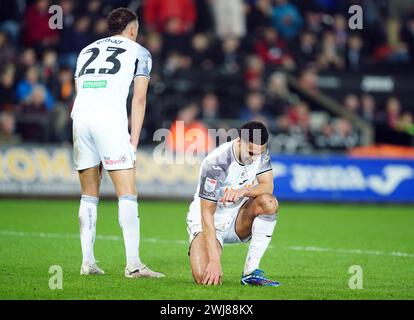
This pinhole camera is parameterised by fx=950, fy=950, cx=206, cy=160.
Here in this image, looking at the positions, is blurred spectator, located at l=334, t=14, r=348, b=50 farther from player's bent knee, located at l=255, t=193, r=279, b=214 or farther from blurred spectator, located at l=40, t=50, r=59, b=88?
player's bent knee, located at l=255, t=193, r=279, b=214

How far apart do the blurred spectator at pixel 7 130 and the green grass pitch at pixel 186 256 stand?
1.10m

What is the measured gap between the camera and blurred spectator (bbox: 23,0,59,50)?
19.3m

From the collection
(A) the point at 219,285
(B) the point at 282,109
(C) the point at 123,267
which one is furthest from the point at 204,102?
(A) the point at 219,285

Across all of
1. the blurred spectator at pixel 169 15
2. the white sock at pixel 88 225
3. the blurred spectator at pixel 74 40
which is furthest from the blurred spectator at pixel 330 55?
the white sock at pixel 88 225

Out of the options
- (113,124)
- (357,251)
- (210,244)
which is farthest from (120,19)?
(357,251)

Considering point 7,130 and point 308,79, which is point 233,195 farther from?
point 308,79

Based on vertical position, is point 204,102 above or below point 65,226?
above

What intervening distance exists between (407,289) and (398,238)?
478cm

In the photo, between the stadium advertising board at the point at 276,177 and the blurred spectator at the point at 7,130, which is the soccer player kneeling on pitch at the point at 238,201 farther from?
the blurred spectator at the point at 7,130

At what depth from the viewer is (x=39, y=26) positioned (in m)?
19.5

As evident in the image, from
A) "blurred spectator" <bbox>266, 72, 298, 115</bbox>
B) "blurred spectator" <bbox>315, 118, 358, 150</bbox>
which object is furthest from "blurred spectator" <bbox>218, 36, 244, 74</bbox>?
"blurred spectator" <bbox>315, 118, 358, 150</bbox>

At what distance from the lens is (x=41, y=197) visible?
1739 centimetres

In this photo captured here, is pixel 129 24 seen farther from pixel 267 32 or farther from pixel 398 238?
pixel 267 32

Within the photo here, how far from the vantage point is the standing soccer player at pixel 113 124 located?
8383mm
